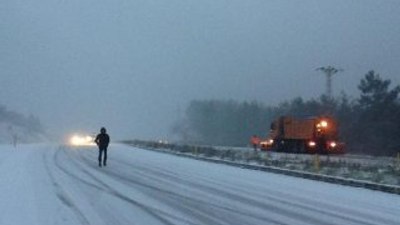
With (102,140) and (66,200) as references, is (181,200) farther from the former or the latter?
(102,140)

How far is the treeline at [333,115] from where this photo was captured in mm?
71562

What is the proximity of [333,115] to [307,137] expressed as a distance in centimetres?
3705

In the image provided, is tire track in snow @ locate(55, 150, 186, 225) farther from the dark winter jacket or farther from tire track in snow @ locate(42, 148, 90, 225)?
the dark winter jacket

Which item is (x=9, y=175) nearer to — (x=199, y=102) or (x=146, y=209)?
(x=146, y=209)

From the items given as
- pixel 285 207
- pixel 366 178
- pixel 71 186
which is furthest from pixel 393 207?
pixel 71 186

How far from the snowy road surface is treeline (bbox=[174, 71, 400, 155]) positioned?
43906mm

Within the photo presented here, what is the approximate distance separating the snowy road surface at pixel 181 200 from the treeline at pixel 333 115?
144 ft

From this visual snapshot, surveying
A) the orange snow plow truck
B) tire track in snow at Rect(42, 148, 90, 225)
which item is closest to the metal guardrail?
tire track in snow at Rect(42, 148, 90, 225)

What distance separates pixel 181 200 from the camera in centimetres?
1742

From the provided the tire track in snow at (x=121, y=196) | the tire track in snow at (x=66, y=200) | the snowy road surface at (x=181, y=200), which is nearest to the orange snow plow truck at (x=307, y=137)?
the snowy road surface at (x=181, y=200)

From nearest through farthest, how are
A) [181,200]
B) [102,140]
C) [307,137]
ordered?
[181,200], [102,140], [307,137]

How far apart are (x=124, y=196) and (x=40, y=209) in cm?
338

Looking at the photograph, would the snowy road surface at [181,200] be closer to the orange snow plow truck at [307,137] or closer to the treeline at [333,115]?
the orange snow plow truck at [307,137]

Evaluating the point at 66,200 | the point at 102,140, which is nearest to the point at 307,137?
the point at 102,140
